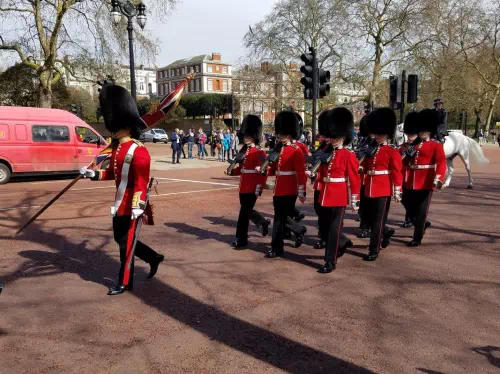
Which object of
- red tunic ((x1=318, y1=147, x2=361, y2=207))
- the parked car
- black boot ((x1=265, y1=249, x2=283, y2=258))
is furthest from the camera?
the parked car

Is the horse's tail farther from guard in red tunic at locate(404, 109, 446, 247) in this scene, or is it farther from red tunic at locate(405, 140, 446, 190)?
red tunic at locate(405, 140, 446, 190)

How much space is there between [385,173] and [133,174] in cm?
319

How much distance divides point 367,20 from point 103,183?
938 inches

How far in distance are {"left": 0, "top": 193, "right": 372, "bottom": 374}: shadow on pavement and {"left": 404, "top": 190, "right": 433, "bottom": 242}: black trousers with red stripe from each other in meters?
3.53

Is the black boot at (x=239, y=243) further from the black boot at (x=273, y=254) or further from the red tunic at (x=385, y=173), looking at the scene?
the red tunic at (x=385, y=173)

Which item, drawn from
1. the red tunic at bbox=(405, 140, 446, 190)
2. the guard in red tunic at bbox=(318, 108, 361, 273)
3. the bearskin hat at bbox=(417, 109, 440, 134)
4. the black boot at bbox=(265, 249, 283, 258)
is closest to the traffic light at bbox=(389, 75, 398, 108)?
the bearskin hat at bbox=(417, 109, 440, 134)

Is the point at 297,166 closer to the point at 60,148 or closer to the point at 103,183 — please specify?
the point at 103,183

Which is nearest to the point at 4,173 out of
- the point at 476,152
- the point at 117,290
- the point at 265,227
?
the point at 265,227

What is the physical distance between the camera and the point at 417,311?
427 centimetres

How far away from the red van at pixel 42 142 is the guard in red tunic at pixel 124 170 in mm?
11075

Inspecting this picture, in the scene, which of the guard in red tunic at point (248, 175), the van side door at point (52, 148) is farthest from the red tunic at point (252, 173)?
the van side door at point (52, 148)

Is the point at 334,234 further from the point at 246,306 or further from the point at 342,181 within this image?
the point at 246,306

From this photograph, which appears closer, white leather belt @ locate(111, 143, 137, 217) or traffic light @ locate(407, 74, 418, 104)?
white leather belt @ locate(111, 143, 137, 217)

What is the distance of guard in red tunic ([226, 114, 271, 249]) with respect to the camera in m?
6.40
